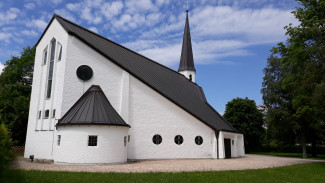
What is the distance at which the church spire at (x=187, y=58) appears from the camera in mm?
38250

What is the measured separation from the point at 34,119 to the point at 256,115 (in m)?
33.4

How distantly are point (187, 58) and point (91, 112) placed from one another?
23899 millimetres

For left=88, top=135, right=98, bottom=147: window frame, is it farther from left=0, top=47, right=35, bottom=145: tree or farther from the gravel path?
left=0, top=47, right=35, bottom=145: tree

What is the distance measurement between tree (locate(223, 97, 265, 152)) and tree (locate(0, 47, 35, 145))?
30.7 meters

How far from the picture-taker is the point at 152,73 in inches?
1058

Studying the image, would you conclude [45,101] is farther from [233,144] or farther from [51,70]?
[233,144]

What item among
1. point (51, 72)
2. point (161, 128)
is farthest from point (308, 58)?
point (51, 72)

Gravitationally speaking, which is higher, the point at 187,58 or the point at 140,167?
the point at 187,58

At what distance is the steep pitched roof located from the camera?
71.6 ft

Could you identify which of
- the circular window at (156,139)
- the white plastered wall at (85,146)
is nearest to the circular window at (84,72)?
the white plastered wall at (85,146)

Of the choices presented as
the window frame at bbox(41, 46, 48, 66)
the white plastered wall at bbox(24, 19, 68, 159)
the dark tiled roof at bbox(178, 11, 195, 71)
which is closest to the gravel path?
the white plastered wall at bbox(24, 19, 68, 159)

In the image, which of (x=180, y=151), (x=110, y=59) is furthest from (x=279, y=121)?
(x=110, y=59)

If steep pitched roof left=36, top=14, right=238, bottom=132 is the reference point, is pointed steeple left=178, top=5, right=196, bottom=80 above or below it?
above

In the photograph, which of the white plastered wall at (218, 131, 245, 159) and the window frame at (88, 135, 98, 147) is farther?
the white plastered wall at (218, 131, 245, 159)
